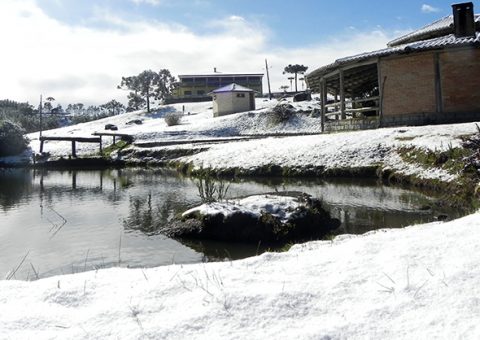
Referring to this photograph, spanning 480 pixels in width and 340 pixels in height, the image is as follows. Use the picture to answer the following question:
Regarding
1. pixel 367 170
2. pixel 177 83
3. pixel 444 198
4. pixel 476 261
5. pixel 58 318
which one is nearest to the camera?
pixel 58 318

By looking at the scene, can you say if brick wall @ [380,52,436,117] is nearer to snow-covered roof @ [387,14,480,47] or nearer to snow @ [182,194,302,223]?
snow-covered roof @ [387,14,480,47]

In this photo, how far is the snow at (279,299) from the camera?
3.30m

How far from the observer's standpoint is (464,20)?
68.2ft

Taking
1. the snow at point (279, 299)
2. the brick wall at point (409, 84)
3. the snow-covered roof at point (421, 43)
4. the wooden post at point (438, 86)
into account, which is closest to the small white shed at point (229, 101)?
the snow-covered roof at point (421, 43)

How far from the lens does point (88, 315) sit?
3742 millimetres

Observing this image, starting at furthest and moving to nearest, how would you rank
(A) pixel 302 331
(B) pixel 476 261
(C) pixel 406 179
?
(C) pixel 406 179 < (B) pixel 476 261 < (A) pixel 302 331

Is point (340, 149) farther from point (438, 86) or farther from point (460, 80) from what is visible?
point (460, 80)

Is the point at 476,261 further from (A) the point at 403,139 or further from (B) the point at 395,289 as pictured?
(A) the point at 403,139

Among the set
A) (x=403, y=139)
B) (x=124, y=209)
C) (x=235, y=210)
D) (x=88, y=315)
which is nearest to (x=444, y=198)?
(x=235, y=210)

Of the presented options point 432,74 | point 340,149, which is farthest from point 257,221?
point 432,74

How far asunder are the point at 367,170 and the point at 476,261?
47.6 feet

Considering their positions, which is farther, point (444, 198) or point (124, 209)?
point (124, 209)

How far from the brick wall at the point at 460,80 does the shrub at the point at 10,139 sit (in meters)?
37.4

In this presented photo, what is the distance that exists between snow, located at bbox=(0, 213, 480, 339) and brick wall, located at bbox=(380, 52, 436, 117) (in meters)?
18.8
